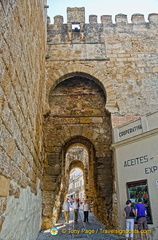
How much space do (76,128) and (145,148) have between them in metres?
3.15

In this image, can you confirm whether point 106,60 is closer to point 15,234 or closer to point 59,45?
point 59,45

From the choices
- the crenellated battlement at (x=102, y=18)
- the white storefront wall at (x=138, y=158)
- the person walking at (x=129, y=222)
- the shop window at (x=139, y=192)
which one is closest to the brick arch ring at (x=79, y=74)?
the white storefront wall at (x=138, y=158)

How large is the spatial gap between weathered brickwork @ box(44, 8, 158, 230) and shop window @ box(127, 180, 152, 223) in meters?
1.70

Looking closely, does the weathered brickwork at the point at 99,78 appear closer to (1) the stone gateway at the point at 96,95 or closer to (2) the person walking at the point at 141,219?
(1) the stone gateway at the point at 96,95

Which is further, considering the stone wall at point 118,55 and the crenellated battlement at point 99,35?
Result: the crenellated battlement at point 99,35

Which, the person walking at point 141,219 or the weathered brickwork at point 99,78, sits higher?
the weathered brickwork at point 99,78

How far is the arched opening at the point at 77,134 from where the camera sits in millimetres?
6730

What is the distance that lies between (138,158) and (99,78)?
3.57 metres

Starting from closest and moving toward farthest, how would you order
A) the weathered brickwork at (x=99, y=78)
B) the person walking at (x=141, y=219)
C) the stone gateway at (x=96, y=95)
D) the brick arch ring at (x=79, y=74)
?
the person walking at (x=141, y=219)
the stone gateway at (x=96, y=95)
the weathered brickwork at (x=99, y=78)
the brick arch ring at (x=79, y=74)

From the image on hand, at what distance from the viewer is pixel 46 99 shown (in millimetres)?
7152

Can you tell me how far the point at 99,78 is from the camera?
296 inches

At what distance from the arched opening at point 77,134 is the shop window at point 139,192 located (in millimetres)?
1420

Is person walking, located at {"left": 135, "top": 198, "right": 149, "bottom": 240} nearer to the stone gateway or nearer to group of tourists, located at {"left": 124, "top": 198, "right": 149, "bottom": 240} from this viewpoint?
group of tourists, located at {"left": 124, "top": 198, "right": 149, "bottom": 240}

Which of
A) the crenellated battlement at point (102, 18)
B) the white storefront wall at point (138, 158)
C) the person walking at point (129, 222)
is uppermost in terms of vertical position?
the crenellated battlement at point (102, 18)
